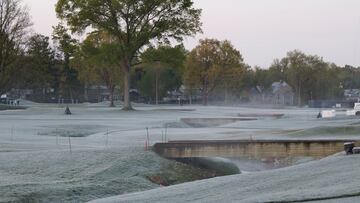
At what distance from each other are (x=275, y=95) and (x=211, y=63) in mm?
33326

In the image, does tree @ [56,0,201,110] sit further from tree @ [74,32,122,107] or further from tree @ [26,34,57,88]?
tree @ [26,34,57,88]

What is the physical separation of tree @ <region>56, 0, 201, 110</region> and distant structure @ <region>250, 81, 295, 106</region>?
72579 mm

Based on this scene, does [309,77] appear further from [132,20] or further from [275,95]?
[132,20]

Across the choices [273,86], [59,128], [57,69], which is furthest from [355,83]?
[59,128]

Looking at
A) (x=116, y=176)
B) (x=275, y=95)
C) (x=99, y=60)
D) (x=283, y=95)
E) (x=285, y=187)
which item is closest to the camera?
(x=285, y=187)

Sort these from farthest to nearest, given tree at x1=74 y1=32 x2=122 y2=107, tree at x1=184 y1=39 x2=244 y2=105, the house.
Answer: the house
tree at x1=184 y1=39 x2=244 y2=105
tree at x1=74 y1=32 x2=122 y2=107

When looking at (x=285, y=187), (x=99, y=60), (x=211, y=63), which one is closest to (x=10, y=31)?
(x=99, y=60)

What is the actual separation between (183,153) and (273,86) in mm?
127628

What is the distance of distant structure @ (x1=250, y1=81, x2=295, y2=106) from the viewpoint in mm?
136750

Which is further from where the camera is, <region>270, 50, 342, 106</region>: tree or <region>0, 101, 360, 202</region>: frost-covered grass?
<region>270, 50, 342, 106</region>: tree

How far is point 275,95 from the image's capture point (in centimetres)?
13975

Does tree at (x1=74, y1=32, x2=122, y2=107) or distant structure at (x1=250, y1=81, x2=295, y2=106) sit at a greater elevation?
tree at (x1=74, y1=32, x2=122, y2=107)

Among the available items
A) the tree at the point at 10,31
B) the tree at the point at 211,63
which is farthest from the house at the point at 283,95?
the tree at the point at 10,31

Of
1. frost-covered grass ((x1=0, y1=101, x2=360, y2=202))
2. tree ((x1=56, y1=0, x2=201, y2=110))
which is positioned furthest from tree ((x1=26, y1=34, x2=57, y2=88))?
frost-covered grass ((x1=0, y1=101, x2=360, y2=202))
